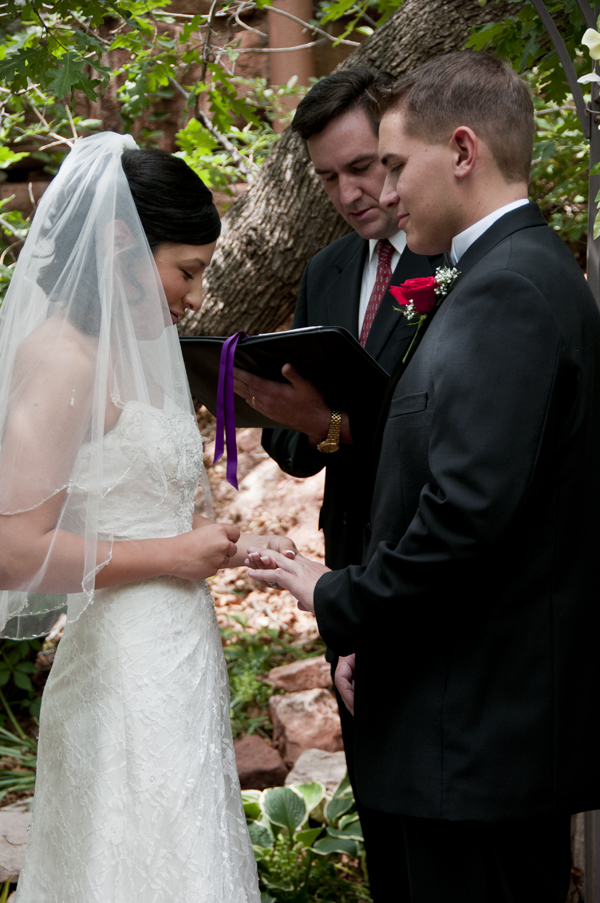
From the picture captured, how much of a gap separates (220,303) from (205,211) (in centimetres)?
231

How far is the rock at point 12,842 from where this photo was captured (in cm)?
304

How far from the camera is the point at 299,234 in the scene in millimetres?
4145

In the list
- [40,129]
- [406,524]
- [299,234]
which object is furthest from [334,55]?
[406,524]

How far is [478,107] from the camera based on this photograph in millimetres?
1575

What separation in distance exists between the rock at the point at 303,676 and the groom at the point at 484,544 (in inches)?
120

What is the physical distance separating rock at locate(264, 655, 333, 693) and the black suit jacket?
2193 mm

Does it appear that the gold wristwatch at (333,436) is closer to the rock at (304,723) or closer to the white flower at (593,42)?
the white flower at (593,42)

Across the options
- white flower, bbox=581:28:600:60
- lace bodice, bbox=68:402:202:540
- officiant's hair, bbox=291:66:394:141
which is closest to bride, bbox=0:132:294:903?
lace bodice, bbox=68:402:202:540

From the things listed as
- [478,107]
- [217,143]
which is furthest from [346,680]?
[217,143]

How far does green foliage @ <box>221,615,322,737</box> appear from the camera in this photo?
4461 millimetres

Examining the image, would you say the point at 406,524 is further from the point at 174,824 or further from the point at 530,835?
the point at 174,824

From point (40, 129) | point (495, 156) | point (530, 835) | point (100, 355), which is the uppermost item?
point (40, 129)

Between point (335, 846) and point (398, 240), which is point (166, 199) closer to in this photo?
point (398, 240)

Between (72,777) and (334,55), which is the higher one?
(334,55)
